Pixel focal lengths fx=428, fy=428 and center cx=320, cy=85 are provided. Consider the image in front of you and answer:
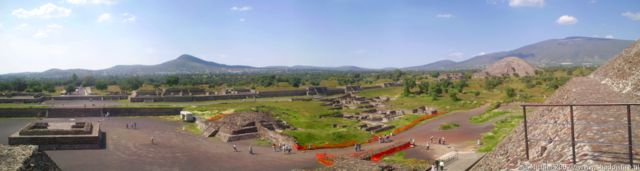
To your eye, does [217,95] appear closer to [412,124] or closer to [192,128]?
[192,128]

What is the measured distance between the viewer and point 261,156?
1319 inches

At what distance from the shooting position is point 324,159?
30.6 meters

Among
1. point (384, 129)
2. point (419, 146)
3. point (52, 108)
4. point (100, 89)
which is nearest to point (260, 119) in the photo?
point (384, 129)

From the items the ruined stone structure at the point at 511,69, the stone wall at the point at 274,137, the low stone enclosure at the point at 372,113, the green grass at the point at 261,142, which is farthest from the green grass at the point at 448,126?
the ruined stone structure at the point at 511,69

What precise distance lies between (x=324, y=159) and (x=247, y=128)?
48.5ft

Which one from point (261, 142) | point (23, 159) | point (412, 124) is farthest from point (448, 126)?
point (23, 159)

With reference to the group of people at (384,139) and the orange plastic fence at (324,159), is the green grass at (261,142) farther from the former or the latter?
the group of people at (384,139)

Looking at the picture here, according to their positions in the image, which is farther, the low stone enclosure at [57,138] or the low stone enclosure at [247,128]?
the low stone enclosure at [247,128]

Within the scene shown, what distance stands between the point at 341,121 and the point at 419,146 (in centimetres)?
1723

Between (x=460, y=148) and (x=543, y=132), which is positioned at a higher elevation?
(x=543, y=132)

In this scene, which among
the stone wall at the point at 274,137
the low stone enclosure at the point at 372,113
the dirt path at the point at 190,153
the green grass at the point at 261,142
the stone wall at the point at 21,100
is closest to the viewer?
the dirt path at the point at 190,153

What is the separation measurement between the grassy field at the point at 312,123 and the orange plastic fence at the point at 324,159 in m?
5.18

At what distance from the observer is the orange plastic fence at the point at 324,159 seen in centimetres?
2944

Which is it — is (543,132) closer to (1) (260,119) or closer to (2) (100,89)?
(1) (260,119)
